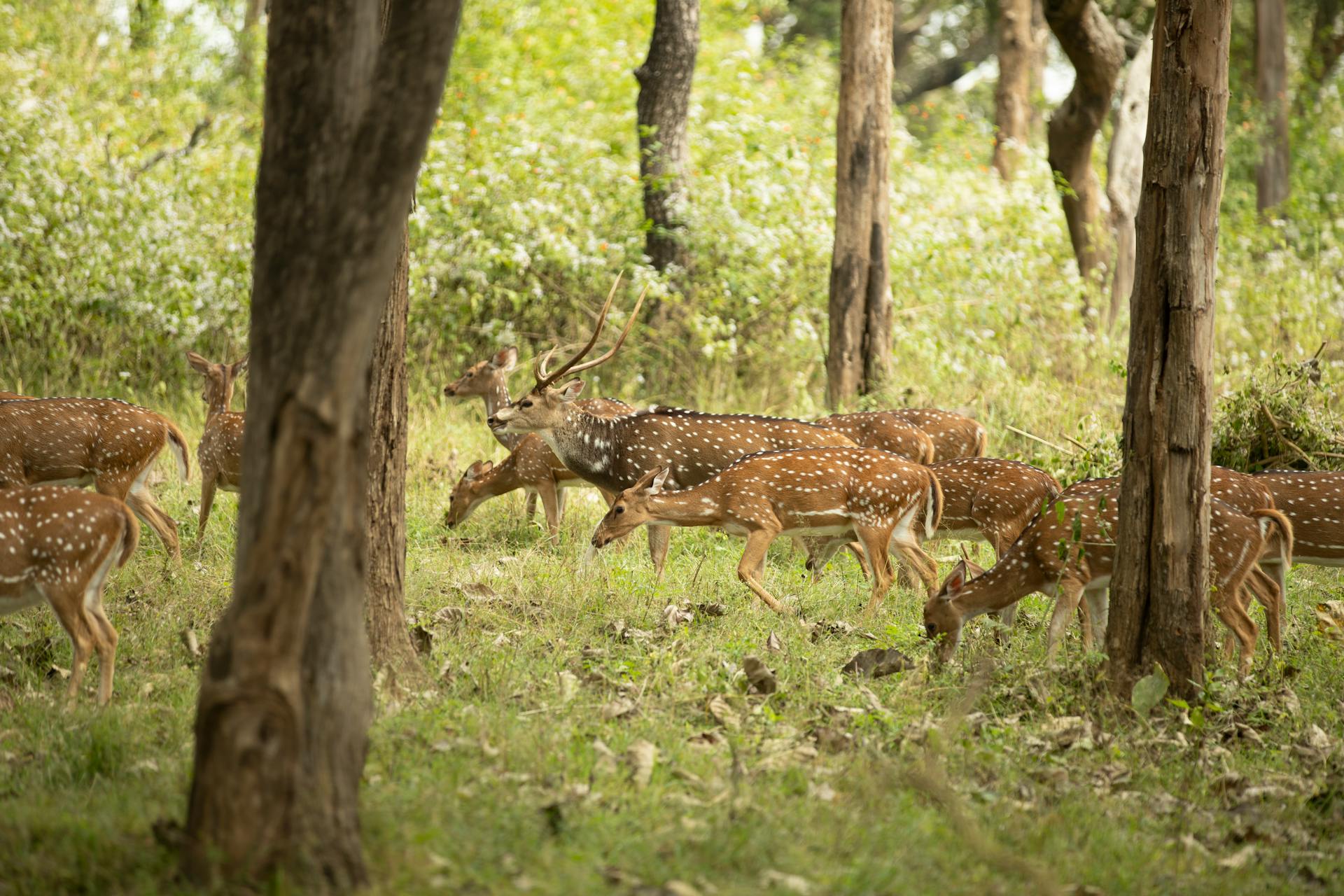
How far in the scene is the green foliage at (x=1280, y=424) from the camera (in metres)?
9.77

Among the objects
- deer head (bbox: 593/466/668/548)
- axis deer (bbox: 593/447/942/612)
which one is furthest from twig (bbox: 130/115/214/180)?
axis deer (bbox: 593/447/942/612)

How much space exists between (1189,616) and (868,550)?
2497mm

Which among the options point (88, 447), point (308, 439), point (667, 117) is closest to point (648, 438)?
point (88, 447)

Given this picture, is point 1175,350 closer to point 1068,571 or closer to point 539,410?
point 1068,571

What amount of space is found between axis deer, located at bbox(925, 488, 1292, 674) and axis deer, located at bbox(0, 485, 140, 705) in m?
3.85

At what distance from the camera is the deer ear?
10.1 m

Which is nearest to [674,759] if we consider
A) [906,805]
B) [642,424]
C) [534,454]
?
[906,805]

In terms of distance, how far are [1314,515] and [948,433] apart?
9.17 feet

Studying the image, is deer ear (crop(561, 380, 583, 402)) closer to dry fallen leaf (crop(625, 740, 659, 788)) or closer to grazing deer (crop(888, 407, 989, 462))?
grazing deer (crop(888, 407, 989, 462))

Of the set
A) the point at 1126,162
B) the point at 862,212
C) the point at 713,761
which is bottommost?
the point at 713,761

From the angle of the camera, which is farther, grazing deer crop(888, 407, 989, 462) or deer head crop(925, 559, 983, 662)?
grazing deer crop(888, 407, 989, 462)

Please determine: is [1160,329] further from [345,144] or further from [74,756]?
[74,756]

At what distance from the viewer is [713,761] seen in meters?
5.36

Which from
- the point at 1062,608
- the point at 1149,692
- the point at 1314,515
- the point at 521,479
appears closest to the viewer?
the point at 1149,692
